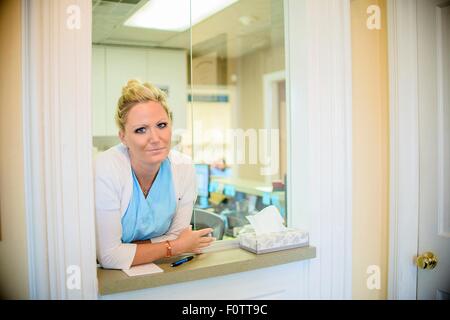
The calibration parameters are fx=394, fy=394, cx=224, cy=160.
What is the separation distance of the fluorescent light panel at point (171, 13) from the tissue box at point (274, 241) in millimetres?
1054

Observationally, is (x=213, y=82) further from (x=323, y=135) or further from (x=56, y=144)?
(x=56, y=144)

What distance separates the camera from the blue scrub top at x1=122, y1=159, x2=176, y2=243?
1.31m

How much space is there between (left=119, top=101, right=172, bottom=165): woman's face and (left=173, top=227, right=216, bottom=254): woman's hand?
0.93 ft

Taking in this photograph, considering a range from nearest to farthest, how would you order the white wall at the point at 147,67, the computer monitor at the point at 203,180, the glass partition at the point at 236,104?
the computer monitor at the point at 203,180
the white wall at the point at 147,67
the glass partition at the point at 236,104

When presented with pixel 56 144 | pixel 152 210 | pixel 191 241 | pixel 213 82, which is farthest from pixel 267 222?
pixel 213 82

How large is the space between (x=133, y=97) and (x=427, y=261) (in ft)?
4.14

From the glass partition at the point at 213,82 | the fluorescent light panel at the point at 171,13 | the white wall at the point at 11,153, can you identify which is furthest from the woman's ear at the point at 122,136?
the fluorescent light panel at the point at 171,13

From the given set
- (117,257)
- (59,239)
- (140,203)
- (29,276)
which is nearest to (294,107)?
(140,203)

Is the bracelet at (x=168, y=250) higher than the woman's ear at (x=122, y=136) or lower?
lower

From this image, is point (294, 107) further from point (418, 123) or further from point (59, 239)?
point (59, 239)

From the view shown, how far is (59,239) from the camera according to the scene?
1115mm

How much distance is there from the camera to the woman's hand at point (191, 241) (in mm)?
1365

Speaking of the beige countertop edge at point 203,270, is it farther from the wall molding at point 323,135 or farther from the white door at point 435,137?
the white door at point 435,137
